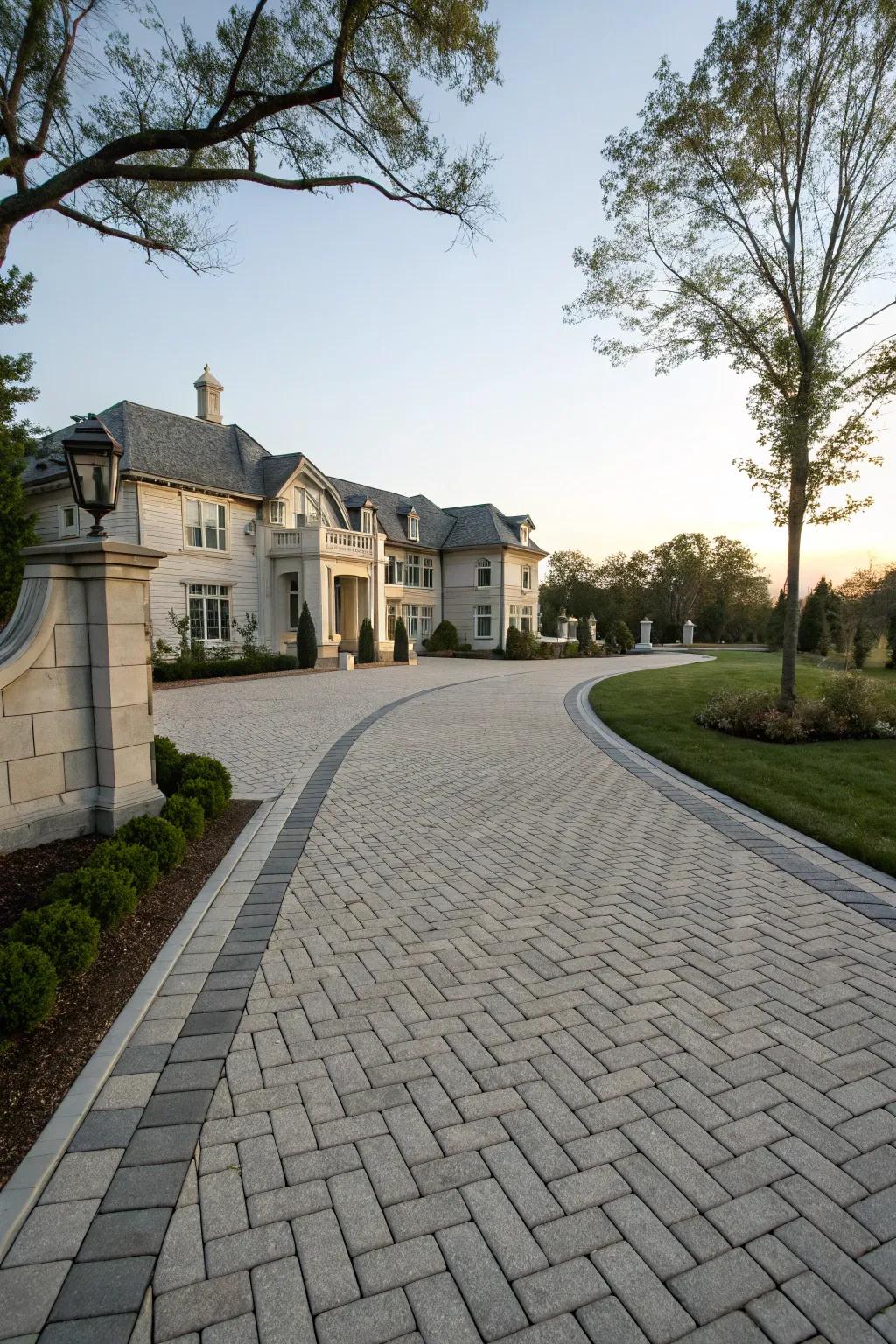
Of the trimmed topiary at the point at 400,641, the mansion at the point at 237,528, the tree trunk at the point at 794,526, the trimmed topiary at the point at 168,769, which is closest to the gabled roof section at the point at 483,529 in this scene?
the mansion at the point at 237,528

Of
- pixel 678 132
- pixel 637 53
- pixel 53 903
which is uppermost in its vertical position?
pixel 637 53

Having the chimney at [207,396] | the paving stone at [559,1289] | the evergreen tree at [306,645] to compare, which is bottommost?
the paving stone at [559,1289]

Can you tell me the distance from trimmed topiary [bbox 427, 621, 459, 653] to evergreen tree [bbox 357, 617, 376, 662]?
8783 mm

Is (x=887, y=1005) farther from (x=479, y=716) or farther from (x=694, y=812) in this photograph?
Answer: (x=479, y=716)

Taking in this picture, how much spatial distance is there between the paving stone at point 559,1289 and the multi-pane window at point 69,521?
25745 millimetres

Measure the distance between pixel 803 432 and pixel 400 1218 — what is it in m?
11.6

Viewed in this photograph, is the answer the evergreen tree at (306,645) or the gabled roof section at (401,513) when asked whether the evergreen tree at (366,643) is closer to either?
the evergreen tree at (306,645)

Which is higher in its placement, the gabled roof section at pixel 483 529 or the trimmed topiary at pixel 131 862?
the gabled roof section at pixel 483 529

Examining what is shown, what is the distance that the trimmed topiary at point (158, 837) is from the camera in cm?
490

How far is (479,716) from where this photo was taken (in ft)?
45.1

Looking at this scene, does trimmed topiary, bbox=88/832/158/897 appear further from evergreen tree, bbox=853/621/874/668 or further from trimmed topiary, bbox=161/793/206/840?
evergreen tree, bbox=853/621/874/668

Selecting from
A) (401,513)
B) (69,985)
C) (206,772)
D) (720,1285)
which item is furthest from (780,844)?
(401,513)

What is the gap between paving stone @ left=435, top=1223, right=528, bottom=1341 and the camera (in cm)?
185

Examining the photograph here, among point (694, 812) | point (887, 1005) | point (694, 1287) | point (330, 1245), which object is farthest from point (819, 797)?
point (330, 1245)
